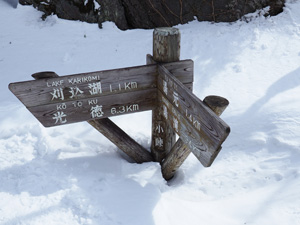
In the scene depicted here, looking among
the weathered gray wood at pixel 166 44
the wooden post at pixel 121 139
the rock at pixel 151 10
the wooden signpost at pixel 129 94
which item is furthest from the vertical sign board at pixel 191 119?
the rock at pixel 151 10

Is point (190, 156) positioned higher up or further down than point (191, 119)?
further down

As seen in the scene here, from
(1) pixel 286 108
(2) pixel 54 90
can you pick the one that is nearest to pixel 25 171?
(2) pixel 54 90

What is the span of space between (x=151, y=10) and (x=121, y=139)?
16.8 ft

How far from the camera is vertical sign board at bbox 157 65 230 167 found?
218 centimetres

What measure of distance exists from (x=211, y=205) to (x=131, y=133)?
1772 mm

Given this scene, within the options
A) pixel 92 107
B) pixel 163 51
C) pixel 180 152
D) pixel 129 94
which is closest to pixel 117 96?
pixel 129 94

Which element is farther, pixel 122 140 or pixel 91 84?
pixel 122 140

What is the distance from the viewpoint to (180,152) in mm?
3223

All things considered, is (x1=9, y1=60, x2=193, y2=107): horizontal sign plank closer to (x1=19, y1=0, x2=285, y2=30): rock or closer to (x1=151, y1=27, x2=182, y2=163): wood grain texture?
(x1=151, y1=27, x2=182, y2=163): wood grain texture

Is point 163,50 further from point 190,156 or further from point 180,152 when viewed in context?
point 190,156

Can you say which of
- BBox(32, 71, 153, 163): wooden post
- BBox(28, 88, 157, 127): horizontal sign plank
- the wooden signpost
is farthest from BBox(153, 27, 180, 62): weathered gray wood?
BBox(32, 71, 153, 163): wooden post

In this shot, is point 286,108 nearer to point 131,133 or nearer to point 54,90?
point 131,133

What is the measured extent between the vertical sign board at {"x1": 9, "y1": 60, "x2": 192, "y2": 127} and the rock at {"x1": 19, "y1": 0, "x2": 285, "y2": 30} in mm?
4812

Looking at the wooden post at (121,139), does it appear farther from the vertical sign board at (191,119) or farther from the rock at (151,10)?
the rock at (151,10)
